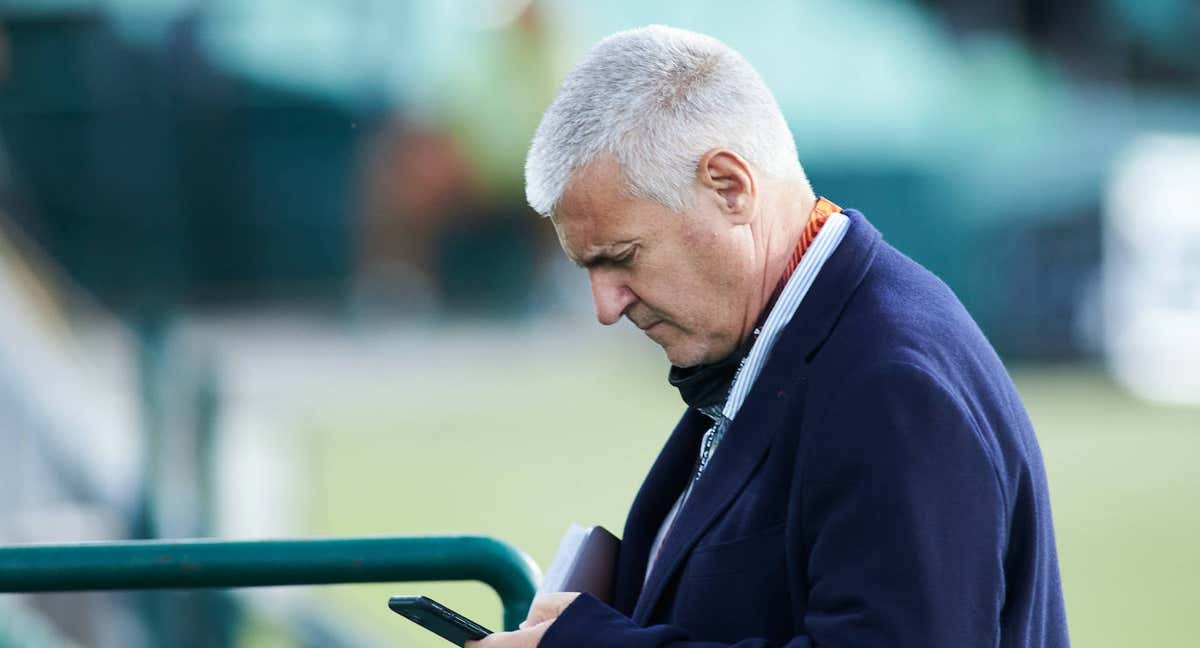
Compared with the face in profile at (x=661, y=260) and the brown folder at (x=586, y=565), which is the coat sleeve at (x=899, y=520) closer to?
the face in profile at (x=661, y=260)

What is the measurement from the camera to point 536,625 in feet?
5.99

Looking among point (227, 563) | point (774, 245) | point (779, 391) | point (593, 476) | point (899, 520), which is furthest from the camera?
point (593, 476)

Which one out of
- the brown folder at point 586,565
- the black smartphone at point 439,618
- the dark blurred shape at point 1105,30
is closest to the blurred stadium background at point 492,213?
the dark blurred shape at point 1105,30

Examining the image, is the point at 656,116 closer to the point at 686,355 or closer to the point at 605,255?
the point at 605,255

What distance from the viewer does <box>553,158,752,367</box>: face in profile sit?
1814 mm

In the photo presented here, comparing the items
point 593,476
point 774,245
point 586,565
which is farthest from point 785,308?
point 593,476

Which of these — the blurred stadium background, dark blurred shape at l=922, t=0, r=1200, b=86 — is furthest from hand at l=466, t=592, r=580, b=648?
dark blurred shape at l=922, t=0, r=1200, b=86

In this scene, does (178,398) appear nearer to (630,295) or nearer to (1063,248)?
(630,295)

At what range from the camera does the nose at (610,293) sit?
1.91 metres

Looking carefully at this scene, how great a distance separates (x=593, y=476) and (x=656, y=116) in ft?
26.5

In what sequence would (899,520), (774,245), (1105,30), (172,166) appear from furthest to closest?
1. (172,166)
2. (1105,30)
3. (774,245)
4. (899,520)

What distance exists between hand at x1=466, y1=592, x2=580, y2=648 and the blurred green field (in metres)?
4.22

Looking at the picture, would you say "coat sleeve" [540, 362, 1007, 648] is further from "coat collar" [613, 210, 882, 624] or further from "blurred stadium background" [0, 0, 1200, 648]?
"blurred stadium background" [0, 0, 1200, 648]

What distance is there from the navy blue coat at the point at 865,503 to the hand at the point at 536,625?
3 centimetres
